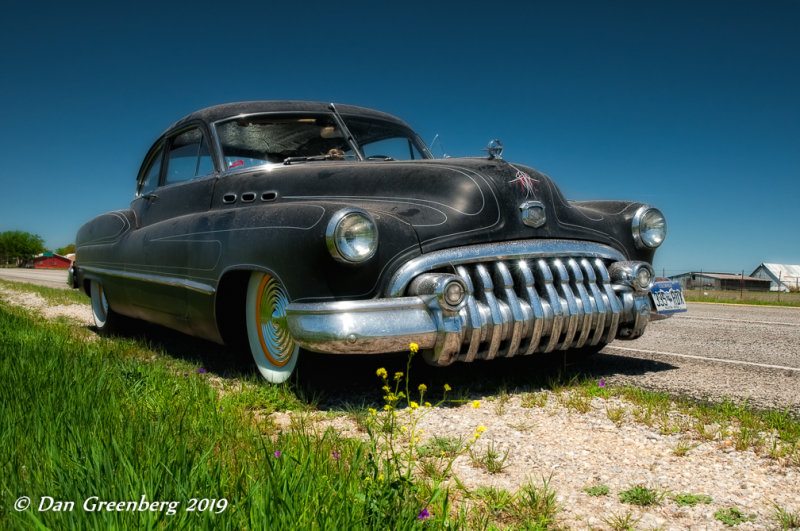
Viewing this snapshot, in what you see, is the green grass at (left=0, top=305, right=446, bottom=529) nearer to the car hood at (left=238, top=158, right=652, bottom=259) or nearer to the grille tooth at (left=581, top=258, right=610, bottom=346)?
the car hood at (left=238, top=158, right=652, bottom=259)

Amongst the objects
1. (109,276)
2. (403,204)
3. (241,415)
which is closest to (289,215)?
(403,204)

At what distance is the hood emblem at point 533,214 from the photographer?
3.57 metres

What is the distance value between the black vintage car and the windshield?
0.01m

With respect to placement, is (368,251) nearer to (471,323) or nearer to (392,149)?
(471,323)

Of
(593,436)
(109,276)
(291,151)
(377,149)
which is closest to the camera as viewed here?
(593,436)

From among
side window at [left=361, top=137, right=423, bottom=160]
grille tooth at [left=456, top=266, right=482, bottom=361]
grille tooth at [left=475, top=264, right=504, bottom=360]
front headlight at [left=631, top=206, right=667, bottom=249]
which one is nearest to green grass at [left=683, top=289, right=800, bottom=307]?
front headlight at [left=631, top=206, right=667, bottom=249]

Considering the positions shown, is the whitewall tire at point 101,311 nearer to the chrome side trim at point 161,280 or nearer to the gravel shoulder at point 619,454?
the chrome side trim at point 161,280

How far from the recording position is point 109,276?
18.4 ft

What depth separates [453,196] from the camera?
347cm

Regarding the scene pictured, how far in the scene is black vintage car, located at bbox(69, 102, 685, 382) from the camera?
10.0ft

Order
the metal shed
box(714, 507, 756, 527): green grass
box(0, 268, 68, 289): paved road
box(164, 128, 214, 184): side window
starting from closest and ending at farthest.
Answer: box(714, 507, 756, 527): green grass, box(164, 128, 214, 184): side window, box(0, 268, 68, 289): paved road, the metal shed

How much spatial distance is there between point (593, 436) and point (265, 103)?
3239 millimetres

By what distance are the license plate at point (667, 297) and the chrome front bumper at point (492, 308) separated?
0.48ft

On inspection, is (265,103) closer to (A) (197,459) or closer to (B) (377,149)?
(B) (377,149)
